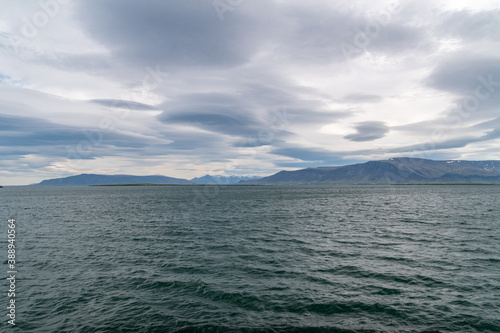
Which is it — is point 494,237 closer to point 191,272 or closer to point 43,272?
point 191,272

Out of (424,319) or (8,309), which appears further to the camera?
(8,309)

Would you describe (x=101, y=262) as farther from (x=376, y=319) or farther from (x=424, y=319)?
(x=424, y=319)

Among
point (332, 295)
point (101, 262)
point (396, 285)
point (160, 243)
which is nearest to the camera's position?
point (332, 295)

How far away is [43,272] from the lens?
30.1 m

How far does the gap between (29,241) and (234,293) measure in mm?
43878

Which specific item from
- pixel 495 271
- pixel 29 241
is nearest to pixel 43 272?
pixel 29 241

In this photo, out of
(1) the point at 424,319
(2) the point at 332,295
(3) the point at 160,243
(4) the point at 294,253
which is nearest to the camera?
(1) the point at 424,319

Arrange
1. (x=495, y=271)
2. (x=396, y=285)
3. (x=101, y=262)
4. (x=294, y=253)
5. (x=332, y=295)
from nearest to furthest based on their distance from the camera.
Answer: (x=332, y=295) < (x=396, y=285) < (x=495, y=271) < (x=101, y=262) < (x=294, y=253)

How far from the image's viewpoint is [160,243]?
146 ft

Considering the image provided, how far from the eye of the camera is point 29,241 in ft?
149

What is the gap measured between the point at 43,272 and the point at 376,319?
35.9m

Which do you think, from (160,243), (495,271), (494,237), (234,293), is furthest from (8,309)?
(494,237)

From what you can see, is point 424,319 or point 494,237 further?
point 494,237

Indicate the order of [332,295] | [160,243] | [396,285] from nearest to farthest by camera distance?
[332,295] → [396,285] → [160,243]
